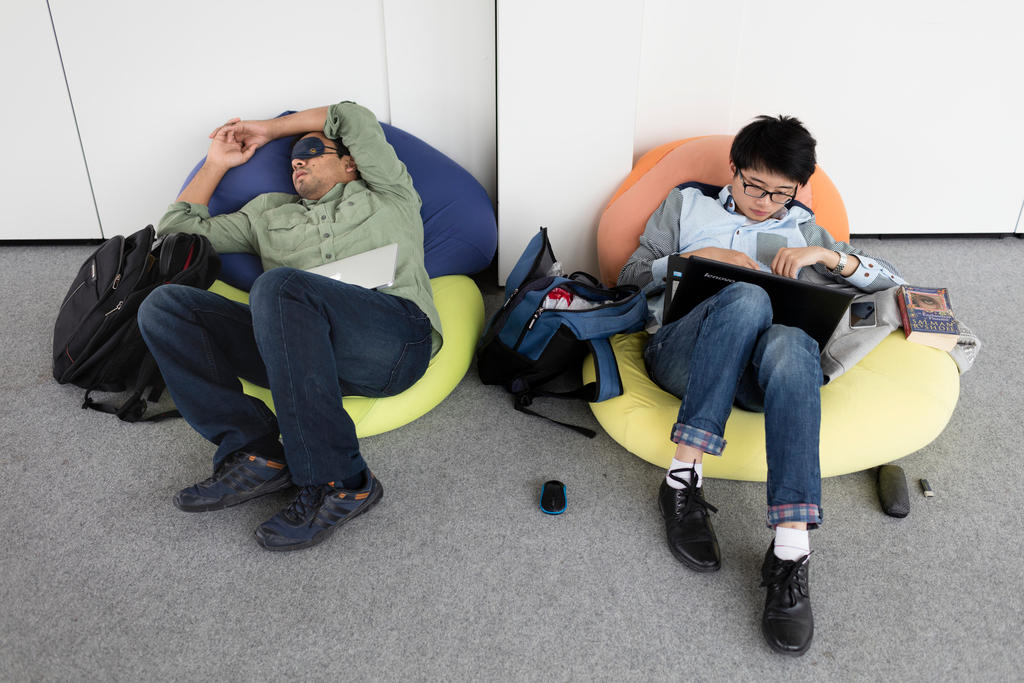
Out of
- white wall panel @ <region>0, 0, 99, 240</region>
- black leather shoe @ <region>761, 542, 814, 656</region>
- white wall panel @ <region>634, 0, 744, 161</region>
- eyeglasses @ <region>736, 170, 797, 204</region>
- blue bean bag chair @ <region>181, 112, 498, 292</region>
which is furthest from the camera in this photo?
white wall panel @ <region>0, 0, 99, 240</region>

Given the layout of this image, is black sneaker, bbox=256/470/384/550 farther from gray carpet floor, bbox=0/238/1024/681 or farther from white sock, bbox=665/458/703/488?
white sock, bbox=665/458/703/488

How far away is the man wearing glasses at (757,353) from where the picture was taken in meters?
1.49

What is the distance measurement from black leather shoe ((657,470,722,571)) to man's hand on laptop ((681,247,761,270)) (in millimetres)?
596

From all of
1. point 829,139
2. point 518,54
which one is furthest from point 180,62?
point 829,139

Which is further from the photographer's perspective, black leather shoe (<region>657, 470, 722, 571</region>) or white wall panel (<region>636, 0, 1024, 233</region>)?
white wall panel (<region>636, 0, 1024, 233</region>)

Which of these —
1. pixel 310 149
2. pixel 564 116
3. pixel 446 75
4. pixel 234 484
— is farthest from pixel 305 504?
pixel 446 75

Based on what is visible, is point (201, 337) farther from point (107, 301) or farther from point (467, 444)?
point (467, 444)

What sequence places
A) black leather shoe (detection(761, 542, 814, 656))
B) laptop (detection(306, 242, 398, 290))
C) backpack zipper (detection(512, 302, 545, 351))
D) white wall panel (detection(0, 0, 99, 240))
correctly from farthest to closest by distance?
white wall panel (detection(0, 0, 99, 240))
backpack zipper (detection(512, 302, 545, 351))
laptop (detection(306, 242, 398, 290))
black leather shoe (detection(761, 542, 814, 656))

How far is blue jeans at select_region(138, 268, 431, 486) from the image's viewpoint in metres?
1.58

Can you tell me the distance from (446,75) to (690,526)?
197cm

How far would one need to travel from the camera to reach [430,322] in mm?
1890

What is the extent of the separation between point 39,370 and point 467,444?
1465 mm

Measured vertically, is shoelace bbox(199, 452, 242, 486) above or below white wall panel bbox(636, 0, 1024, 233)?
below

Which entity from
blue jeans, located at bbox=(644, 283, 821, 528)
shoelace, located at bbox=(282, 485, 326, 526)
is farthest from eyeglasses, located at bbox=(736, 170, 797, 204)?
shoelace, located at bbox=(282, 485, 326, 526)
